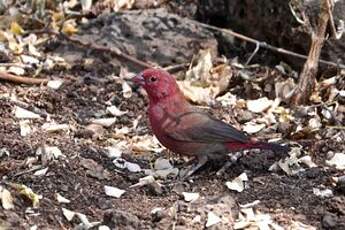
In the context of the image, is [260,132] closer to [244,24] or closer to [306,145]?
[306,145]

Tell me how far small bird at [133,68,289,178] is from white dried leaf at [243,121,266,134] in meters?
0.69

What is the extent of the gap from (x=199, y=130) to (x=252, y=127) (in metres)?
0.84

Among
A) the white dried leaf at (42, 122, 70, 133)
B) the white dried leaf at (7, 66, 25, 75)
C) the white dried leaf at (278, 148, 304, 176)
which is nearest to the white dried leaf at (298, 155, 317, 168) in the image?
the white dried leaf at (278, 148, 304, 176)

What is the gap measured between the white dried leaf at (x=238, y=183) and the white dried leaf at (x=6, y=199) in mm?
1108

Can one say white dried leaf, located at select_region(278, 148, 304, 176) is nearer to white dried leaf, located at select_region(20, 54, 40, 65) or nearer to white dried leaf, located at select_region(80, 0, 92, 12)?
white dried leaf, located at select_region(20, 54, 40, 65)

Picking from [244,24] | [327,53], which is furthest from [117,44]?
[327,53]

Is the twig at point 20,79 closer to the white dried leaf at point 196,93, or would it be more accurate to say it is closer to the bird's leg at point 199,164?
the white dried leaf at point 196,93

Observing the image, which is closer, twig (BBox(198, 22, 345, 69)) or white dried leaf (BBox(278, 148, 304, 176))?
white dried leaf (BBox(278, 148, 304, 176))

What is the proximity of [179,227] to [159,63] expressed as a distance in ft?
8.41

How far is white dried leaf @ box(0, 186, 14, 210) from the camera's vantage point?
4.25m

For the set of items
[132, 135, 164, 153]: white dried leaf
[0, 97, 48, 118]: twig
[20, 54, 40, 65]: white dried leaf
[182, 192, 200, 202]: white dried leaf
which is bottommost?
[132, 135, 164, 153]: white dried leaf

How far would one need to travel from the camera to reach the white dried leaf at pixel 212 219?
4279 millimetres

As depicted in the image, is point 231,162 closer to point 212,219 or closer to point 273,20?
point 212,219

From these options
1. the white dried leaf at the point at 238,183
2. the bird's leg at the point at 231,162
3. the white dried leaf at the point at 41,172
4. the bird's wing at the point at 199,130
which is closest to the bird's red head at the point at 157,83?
the bird's wing at the point at 199,130
